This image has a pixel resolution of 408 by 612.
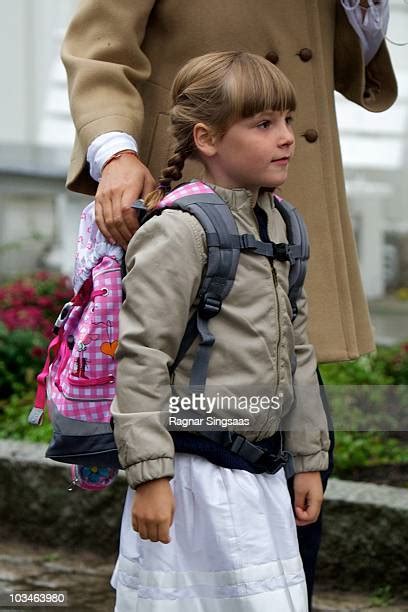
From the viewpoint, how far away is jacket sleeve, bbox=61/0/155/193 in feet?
9.01

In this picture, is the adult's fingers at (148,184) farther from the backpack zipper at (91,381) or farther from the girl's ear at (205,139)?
the backpack zipper at (91,381)

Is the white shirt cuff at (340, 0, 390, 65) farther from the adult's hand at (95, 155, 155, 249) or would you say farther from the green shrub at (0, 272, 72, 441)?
the green shrub at (0, 272, 72, 441)

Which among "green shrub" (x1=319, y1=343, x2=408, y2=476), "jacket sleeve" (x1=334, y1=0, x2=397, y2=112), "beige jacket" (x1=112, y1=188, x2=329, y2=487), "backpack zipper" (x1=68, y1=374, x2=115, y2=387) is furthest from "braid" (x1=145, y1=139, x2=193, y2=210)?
"green shrub" (x1=319, y1=343, x2=408, y2=476)

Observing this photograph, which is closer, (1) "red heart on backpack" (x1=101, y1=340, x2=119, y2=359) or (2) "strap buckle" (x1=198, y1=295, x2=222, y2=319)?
(2) "strap buckle" (x1=198, y1=295, x2=222, y2=319)

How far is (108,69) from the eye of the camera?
2.76m

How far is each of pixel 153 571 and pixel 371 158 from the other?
5955 mm

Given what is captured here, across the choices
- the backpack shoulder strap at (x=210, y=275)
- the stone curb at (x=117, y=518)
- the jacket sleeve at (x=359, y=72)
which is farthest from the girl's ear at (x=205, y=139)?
the stone curb at (x=117, y=518)

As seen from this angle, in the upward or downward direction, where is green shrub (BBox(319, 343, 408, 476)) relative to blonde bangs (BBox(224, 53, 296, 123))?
downward

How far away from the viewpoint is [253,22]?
2.86 m

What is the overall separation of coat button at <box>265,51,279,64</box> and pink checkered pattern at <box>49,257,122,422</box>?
0.64 metres

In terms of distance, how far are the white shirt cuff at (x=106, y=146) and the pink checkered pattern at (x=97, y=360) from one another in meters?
0.25

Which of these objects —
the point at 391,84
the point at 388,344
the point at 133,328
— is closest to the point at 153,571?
the point at 133,328

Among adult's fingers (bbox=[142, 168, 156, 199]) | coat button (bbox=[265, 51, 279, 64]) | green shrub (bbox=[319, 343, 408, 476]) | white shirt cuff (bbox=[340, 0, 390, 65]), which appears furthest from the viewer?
green shrub (bbox=[319, 343, 408, 476])

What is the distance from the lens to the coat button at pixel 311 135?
2971mm
